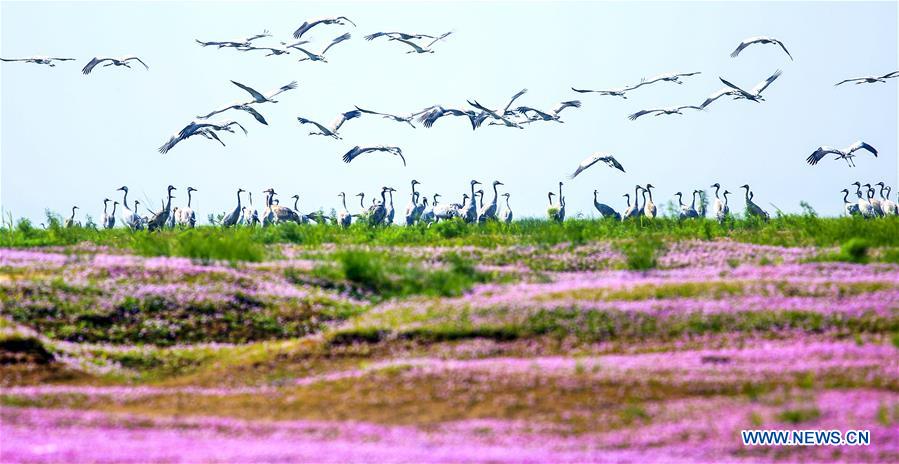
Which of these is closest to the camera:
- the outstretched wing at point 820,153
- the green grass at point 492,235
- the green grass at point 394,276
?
the green grass at point 394,276

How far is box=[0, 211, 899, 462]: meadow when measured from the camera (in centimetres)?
1439

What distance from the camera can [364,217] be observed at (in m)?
44.5

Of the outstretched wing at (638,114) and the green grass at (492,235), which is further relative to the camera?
the outstretched wing at (638,114)

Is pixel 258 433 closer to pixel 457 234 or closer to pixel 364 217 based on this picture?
pixel 457 234

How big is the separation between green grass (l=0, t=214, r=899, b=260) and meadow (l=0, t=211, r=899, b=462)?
15 centimetres

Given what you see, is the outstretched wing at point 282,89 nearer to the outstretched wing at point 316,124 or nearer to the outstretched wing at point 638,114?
the outstretched wing at point 316,124

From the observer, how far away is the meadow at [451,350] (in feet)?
47.2

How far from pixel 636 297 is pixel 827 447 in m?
6.86

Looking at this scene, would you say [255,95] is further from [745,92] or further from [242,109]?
[745,92]

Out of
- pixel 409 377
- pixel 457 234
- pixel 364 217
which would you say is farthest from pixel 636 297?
pixel 364 217

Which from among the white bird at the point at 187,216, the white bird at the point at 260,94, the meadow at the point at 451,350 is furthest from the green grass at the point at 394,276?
the white bird at the point at 187,216

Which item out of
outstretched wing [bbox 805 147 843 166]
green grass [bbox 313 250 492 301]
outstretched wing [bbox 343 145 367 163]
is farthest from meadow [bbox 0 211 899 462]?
outstretched wing [bbox 805 147 843 166]

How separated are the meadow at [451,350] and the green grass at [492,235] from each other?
15 cm

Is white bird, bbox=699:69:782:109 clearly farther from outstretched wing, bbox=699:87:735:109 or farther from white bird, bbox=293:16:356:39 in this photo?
white bird, bbox=293:16:356:39
